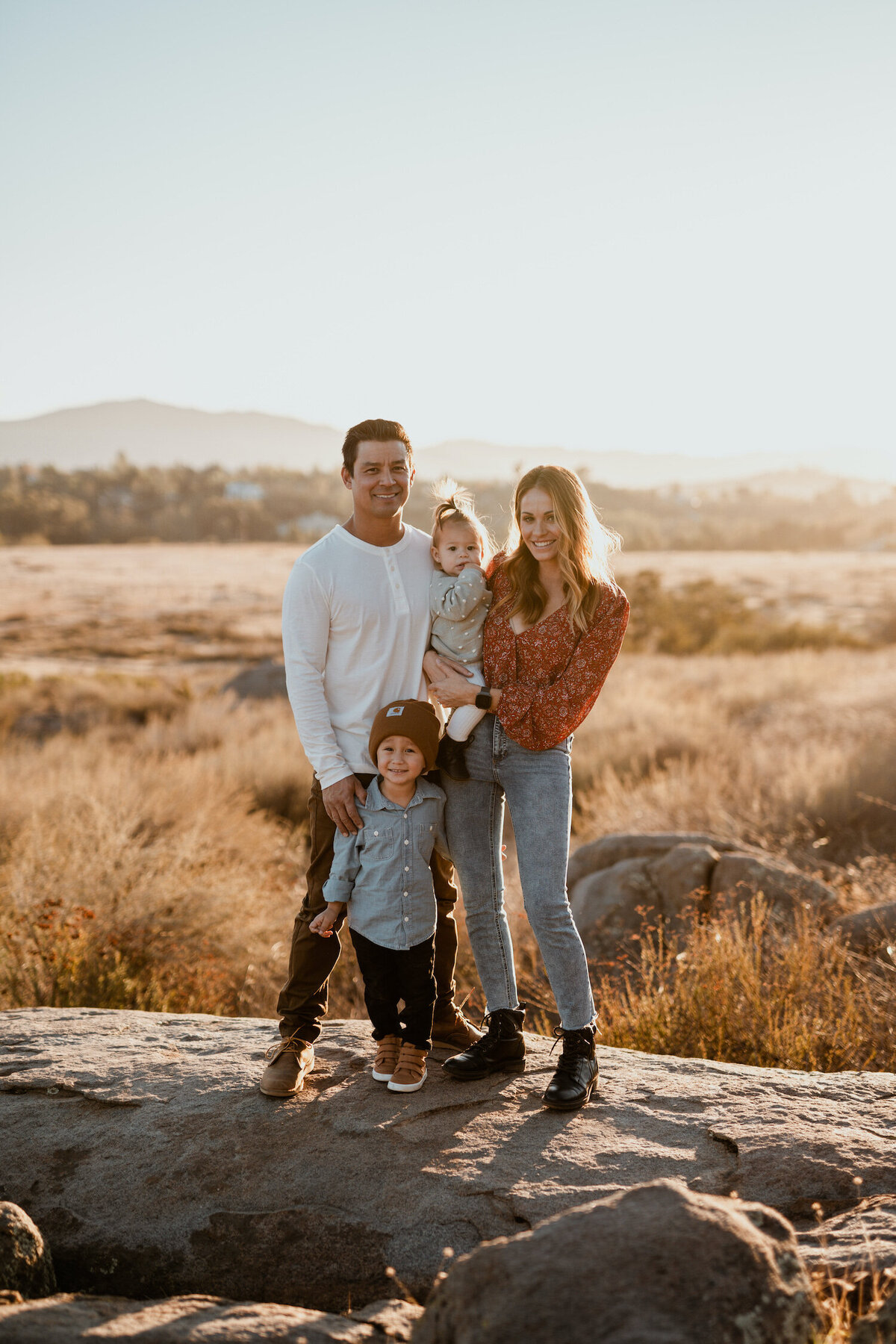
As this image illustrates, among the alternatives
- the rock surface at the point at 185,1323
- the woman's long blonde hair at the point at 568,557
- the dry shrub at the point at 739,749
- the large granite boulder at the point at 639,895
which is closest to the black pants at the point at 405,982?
the rock surface at the point at 185,1323

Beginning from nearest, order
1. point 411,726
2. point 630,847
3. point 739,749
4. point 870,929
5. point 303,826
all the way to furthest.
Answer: point 411,726
point 870,929
point 630,847
point 303,826
point 739,749

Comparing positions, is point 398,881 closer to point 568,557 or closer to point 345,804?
point 345,804

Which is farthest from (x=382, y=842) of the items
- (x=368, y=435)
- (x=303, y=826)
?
(x=303, y=826)

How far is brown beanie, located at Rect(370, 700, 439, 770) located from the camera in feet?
11.4

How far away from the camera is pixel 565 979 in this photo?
364 centimetres

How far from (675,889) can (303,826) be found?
462 centimetres

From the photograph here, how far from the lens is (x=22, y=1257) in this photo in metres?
2.62

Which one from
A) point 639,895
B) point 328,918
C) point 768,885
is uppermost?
point 328,918

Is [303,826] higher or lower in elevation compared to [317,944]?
lower

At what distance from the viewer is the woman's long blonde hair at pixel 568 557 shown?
361 cm

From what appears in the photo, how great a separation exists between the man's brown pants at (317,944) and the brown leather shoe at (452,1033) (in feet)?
0.50

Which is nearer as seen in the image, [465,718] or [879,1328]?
[879,1328]

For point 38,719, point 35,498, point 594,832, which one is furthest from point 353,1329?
point 35,498

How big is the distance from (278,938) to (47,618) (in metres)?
22.8
